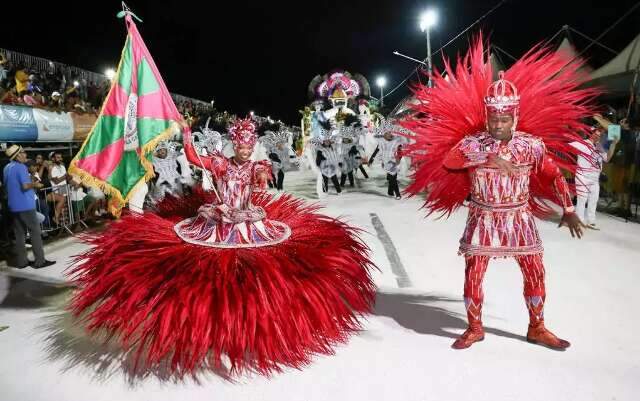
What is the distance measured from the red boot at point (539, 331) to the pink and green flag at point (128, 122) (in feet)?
10.7

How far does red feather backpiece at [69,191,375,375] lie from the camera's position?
3344 mm

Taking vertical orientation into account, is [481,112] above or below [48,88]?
below

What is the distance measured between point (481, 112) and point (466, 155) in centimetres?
51

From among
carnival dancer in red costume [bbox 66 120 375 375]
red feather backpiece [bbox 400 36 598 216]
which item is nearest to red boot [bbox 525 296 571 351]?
red feather backpiece [bbox 400 36 598 216]

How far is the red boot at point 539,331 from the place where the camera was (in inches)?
145

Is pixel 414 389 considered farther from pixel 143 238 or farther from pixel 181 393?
pixel 143 238

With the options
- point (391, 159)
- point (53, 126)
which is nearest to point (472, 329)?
point (53, 126)

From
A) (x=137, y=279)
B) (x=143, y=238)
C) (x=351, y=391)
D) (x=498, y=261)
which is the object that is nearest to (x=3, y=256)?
(x=143, y=238)

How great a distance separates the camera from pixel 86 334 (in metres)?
4.29

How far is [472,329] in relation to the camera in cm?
383

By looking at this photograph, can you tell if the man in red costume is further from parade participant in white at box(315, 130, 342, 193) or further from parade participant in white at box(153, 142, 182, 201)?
parade participant in white at box(315, 130, 342, 193)

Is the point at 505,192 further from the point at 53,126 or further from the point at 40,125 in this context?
the point at 53,126

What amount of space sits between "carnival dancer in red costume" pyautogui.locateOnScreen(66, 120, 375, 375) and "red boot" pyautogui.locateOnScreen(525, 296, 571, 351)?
1.32 meters

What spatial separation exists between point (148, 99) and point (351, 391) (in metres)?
2.92
